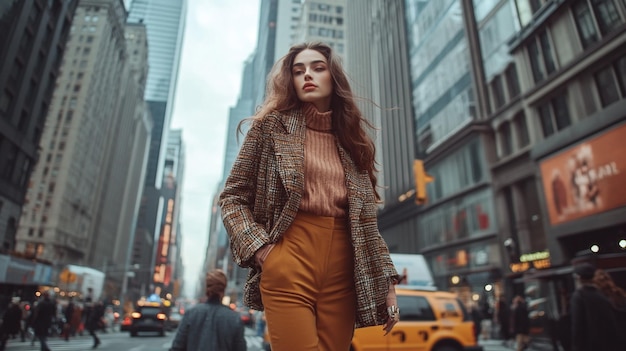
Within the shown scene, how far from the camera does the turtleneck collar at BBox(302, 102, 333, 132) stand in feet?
7.46

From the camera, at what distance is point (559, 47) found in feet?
68.9

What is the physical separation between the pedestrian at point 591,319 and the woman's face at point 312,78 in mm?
4317

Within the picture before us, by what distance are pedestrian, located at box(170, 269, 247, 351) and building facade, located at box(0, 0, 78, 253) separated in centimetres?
3411

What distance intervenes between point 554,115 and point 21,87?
133 feet

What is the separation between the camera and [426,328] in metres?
8.85

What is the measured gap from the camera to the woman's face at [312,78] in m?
2.23

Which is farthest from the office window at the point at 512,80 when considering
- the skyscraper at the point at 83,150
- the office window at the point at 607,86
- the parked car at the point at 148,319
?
the skyscraper at the point at 83,150

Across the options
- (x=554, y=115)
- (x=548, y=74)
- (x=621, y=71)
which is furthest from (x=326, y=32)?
(x=621, y=71)

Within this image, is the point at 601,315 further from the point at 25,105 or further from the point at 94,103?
the point at 94,103

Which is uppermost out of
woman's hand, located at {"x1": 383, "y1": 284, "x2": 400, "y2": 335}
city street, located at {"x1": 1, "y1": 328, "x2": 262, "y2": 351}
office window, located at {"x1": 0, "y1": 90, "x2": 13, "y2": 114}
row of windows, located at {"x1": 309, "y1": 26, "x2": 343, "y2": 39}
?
row of windows, located at {"x1": 309, "y1": 26, "x2": 343, "y2": 39}

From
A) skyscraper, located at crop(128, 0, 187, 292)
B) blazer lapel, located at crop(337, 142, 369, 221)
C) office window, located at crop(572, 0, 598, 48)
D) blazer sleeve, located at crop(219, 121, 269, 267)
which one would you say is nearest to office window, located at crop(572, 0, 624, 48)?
office window, located at crop(572, 0, 598, 48)

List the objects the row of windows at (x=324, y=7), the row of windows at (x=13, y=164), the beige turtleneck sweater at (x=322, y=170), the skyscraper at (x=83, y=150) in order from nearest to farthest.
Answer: the beige turtleneck sweater at (x=322, y=170)
the row of windows at (x=13, y=164)
the skyscraper at (x=83, y=150)
the row of windows at (x=324, y=7)

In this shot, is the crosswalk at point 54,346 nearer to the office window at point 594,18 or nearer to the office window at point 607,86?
the office window at point 607,86

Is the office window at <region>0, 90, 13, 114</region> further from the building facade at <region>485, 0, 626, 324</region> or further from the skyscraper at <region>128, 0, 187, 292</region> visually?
the skyscraper at <region>128, 0, 187, 292</region>
